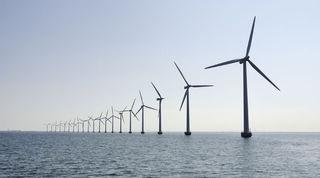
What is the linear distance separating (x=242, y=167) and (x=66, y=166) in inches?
1001

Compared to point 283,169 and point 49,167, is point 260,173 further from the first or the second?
point 49,167

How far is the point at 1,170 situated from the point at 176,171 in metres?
23.4

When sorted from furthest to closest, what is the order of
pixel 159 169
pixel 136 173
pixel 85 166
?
1. pixel 85 166
2. pixel 159 169
3. pixel 136 173

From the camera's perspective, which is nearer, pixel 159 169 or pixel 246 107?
pixel 159 169

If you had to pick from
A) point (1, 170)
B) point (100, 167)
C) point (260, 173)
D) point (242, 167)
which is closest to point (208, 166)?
point (242, 167)

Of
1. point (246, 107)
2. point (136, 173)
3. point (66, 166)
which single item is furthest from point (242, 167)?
point (246, 107)

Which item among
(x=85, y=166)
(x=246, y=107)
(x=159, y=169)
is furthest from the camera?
(x=246, y=107)

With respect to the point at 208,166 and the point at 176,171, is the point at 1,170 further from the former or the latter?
the point at 208,166

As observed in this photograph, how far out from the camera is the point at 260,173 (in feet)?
176

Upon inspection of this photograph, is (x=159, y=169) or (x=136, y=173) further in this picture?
(x=159, y=169)

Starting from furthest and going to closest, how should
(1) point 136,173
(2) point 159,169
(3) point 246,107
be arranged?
(3) point 246,107
(2) point 159,169
(1) point 136,173

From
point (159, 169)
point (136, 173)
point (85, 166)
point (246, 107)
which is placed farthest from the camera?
point (246, 107)

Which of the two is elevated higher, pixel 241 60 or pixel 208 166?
pixel 241 60

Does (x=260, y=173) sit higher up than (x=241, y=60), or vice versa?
(x=241, y=60)
